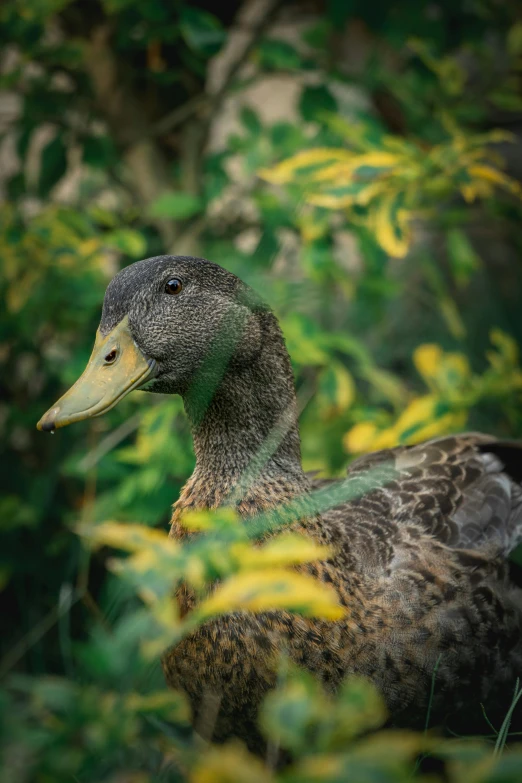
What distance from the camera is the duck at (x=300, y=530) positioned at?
1.47 meters

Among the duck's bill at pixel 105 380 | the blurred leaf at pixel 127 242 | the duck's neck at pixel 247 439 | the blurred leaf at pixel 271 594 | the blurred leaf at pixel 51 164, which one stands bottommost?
the blurred leaf at pixel 271 594

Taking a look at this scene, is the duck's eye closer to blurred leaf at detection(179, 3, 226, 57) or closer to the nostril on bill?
the nostril on bill

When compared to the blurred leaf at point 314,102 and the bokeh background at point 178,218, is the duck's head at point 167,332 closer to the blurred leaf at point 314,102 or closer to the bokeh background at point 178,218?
the bokeh background at point 178,218

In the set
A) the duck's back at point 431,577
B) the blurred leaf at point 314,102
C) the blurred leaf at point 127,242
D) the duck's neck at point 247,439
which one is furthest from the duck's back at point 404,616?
the blurred leaf at point 314,102

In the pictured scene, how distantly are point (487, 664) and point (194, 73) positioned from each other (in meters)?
2.18

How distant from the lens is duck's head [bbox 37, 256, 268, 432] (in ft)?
4.87

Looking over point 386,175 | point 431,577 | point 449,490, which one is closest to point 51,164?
point 386,175

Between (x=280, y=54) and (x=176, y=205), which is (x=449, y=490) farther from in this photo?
(x=280, y=54)

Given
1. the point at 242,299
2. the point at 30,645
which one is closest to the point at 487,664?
the point at 242,299

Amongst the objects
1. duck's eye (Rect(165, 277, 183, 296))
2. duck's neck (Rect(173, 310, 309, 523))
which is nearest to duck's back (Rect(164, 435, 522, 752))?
duck's neck (Rect(173, 310, 309, 523))

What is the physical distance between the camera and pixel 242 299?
1648mm

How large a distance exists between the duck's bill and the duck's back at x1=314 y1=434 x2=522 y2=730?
0.49m

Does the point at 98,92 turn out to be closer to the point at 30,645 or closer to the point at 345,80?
the point at 345,80

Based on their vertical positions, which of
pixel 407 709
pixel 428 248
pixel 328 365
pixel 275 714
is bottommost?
pixel 407 709
